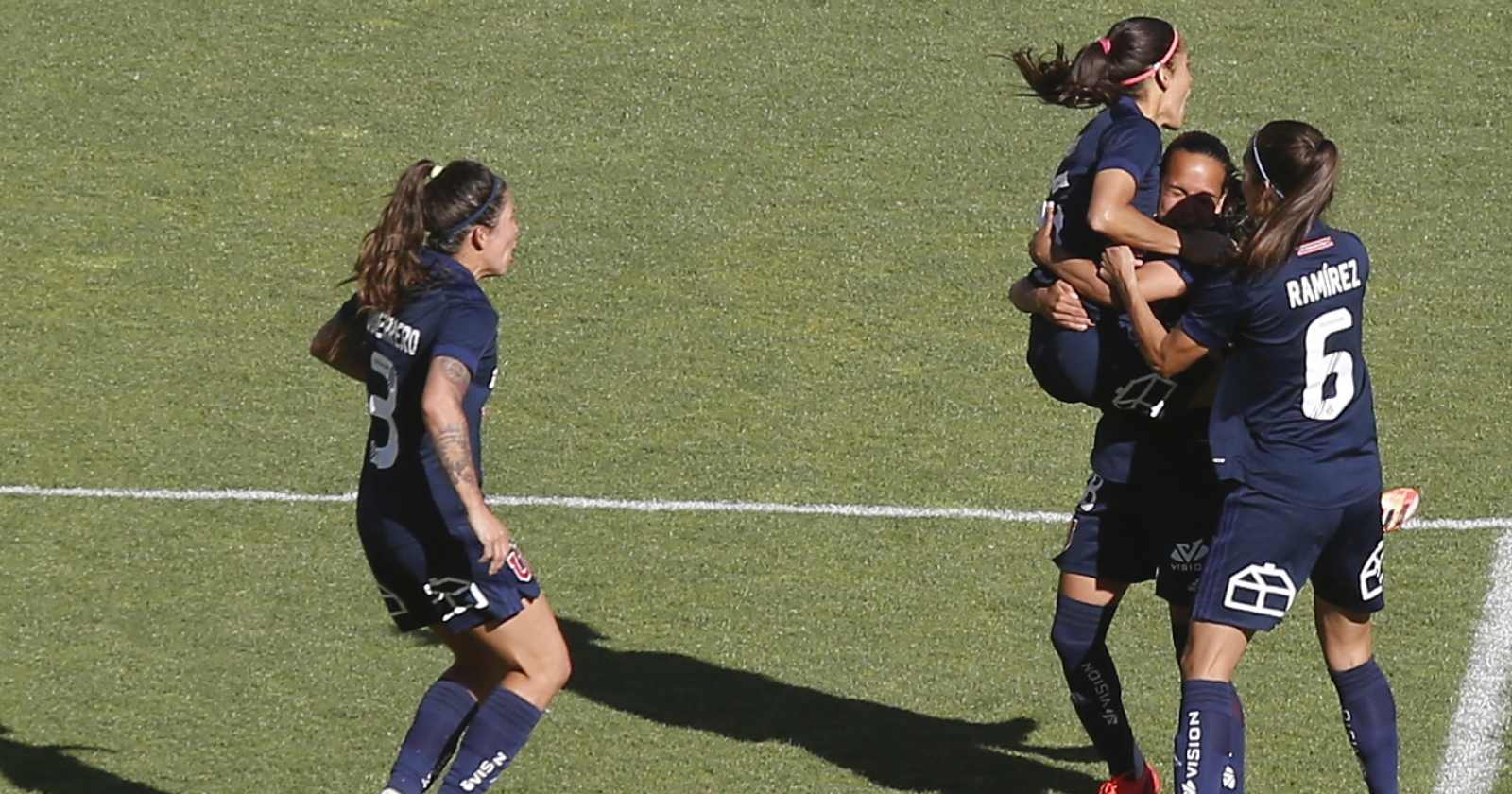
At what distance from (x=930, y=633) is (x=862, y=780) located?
1.10m

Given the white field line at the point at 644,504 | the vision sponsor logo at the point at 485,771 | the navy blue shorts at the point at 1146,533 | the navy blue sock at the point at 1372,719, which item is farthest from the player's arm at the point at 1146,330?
the white field line at the point at 644,504

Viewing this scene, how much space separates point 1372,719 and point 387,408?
9.15 ft

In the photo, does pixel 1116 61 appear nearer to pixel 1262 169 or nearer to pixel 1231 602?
pixel 1262 169

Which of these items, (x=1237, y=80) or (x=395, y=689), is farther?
(x=1237, y=80)

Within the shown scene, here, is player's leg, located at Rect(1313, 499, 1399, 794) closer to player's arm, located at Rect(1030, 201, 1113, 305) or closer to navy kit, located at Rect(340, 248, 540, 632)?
player's arm, located at Rect(1030, 201, 1113, 305)

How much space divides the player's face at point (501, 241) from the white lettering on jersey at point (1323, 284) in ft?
6.65

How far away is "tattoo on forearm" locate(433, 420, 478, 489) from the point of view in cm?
580

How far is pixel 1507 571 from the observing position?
27.8 feet

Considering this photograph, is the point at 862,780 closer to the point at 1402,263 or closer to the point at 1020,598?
the point at 1020,598

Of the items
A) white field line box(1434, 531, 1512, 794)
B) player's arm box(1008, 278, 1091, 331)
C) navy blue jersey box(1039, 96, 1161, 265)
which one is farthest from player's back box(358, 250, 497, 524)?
white field line box(1434, 531, 1512, 794)

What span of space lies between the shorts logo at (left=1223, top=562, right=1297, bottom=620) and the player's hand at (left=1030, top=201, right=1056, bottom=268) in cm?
111

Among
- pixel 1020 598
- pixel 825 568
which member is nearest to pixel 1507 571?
pixel 1020 598

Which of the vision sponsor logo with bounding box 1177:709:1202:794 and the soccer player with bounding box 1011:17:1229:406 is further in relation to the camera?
the soccer player with bounding box 1011:17:1229:406

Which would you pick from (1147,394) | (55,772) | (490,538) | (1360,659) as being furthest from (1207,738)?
(55,772)
